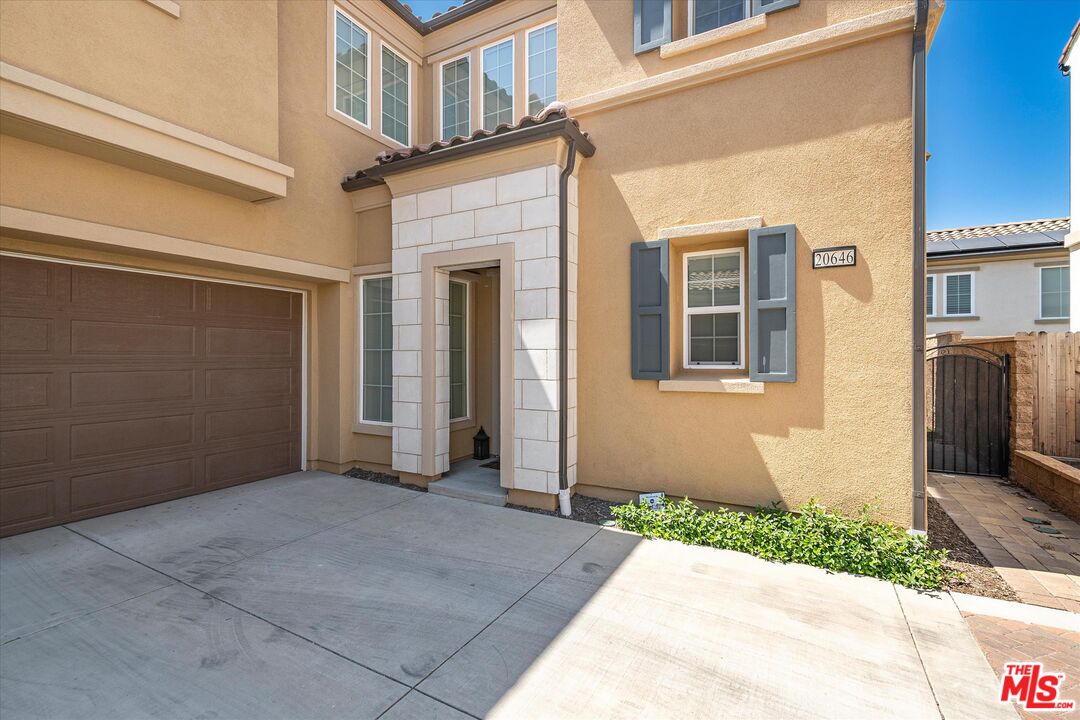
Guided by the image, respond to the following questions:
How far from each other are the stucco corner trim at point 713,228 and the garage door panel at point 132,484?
6300 millimetres

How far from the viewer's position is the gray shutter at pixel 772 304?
4551mm

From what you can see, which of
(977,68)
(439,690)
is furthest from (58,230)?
(977,68)

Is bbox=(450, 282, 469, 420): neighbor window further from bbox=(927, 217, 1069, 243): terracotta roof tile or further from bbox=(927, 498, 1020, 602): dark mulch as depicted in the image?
bbox=(927, 217, 1069, 243): terracotta roof tile

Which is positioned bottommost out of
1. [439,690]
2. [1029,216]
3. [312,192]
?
[439,690]

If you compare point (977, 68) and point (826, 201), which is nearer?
point (826, 201)

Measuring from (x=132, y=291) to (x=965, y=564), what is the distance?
8717 millimetres

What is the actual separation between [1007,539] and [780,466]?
2.18 meters

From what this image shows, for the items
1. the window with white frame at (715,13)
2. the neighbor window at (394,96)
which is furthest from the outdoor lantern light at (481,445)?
the window with white frame at (715,13)

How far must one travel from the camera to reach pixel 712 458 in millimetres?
4934

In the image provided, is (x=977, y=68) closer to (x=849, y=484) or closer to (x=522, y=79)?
(x=522, y=79)

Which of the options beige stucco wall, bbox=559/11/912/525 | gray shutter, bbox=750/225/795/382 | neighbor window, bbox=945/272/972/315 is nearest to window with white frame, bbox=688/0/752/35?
beige stucco wall, bbox=559/11/912/525

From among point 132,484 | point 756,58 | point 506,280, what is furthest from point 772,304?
point 132,484

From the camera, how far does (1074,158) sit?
8.90 m

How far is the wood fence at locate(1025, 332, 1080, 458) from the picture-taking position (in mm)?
6305
